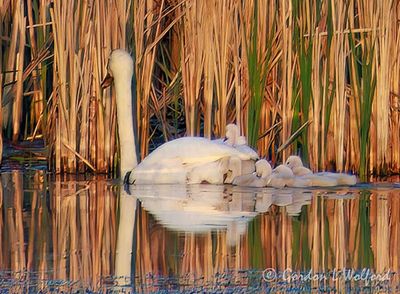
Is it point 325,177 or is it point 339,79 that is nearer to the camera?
point 325,177

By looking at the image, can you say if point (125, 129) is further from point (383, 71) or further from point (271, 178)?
point (383, 71)

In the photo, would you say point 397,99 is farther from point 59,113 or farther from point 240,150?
point 59,113

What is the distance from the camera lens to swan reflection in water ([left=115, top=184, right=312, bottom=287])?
675 cm

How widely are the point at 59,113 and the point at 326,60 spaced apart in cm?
207

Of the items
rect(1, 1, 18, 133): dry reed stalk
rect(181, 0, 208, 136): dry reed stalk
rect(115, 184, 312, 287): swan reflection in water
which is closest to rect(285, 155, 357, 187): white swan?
rect(115, 184, 312, 287): swan reflection in water

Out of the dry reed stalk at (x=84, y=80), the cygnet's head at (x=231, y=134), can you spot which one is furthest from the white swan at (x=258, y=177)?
the dry reed stalk at (x=84, y=80)

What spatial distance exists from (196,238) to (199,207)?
→ 1.16 metres

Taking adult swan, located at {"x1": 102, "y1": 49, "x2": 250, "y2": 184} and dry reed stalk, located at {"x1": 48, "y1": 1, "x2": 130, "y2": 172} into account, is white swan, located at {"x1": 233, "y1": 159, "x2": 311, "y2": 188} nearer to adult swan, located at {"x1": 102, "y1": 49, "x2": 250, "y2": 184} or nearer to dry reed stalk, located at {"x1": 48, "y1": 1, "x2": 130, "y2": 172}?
adult swan, located at {"x1": 102, "y1": 49, "x2": 250, "y2": 184}

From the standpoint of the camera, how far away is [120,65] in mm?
8969

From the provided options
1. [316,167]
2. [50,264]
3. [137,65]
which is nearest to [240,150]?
[316,167]

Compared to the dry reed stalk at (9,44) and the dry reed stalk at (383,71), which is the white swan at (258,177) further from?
the dry reed stalk at (9,44)

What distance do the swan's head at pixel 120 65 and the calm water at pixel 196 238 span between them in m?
0.80

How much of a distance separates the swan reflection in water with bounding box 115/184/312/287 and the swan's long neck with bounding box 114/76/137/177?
0.27m

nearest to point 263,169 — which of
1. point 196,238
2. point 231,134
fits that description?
point 231,134
